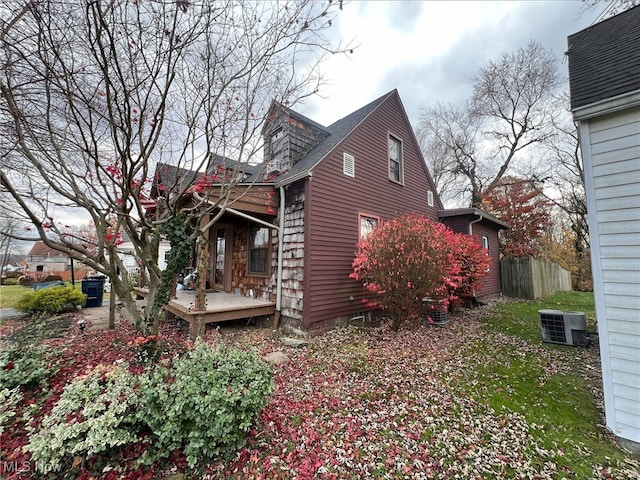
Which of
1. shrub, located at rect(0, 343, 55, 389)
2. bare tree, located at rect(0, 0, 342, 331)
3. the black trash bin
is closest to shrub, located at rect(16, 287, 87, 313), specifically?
the black trash bin

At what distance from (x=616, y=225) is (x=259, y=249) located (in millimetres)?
7081

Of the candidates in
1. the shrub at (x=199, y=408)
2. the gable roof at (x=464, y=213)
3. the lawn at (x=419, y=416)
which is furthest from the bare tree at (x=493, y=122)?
the shrub at (x=199, y=408)

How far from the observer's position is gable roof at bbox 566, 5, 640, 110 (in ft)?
9.54

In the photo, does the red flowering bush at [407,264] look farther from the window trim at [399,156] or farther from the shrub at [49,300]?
the shrub at [49,300]

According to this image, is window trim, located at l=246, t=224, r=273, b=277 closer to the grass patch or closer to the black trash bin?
the grass patch

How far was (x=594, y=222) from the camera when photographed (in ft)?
9.64

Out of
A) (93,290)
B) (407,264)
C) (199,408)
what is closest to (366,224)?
(407,264)

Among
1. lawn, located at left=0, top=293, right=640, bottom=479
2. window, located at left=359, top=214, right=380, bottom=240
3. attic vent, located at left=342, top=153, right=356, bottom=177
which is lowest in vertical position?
lawn, located at left=0, top=293, right=640, bottom=479

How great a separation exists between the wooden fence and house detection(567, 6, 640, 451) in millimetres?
11021

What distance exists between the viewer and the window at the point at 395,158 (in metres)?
9.20

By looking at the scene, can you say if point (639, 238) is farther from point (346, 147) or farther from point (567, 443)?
point (346, 147)

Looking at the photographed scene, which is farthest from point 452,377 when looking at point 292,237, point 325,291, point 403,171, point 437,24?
point 403,171

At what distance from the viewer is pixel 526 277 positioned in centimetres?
1203

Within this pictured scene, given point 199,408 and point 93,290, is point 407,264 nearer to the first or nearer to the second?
point 199,408
